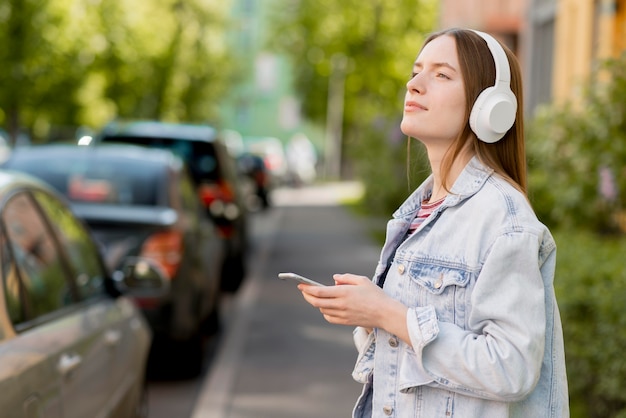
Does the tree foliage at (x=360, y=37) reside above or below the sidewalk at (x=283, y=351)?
above

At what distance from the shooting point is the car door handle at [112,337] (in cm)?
489

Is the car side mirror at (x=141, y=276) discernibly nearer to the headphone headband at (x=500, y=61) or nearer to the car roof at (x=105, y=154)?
the headphone headband at (x=500, y=61)

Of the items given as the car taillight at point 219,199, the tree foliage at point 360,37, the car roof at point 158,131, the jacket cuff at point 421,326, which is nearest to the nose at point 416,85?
the jacket cuff at point 421,326

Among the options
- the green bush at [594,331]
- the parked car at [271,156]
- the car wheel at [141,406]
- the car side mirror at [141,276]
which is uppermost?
the car side mirror at [141,276]

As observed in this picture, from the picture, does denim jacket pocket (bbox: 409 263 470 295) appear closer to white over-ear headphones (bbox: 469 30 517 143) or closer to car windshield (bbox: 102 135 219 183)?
white over-ear headphones (bbox: 469 30 517 143)

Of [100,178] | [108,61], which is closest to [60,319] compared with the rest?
[100,178]

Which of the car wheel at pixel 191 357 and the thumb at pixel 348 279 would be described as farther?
the car wheel at pixel 191 357

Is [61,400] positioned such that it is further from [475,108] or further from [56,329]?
[475,108]

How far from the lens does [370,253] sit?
19703mm

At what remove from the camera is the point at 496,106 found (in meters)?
2.64

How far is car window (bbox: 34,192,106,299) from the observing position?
16.8ft

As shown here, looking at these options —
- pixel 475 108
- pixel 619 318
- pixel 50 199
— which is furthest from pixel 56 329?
pixel 619 318

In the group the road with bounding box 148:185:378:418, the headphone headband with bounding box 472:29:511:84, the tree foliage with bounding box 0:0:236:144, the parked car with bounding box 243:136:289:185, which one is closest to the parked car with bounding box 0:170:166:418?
the headphone headband with bounding box 472:29:511:84

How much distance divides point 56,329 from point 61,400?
1.43 feet
